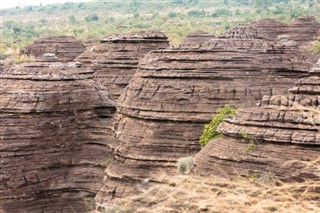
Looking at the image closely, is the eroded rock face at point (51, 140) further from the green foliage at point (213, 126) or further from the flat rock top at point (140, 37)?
the flat rock top at point (140, 37)

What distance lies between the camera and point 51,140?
2697 cm

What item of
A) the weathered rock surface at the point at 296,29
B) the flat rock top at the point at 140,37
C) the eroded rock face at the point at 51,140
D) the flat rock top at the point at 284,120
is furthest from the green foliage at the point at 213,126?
the weathered rock surface at the point at 296,29

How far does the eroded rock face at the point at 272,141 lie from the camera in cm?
1611

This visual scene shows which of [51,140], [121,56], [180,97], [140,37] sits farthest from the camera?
[140,37]

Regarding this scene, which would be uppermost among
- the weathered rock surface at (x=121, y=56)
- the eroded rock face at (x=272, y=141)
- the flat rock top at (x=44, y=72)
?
the weathered rock surface at (x=121, y=56)

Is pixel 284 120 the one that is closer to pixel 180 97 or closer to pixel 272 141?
pixel 272 141

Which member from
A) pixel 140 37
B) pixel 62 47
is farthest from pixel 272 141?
pixel 62 47

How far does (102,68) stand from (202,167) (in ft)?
58.5

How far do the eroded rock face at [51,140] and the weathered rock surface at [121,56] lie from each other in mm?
5677

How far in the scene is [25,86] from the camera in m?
27.4

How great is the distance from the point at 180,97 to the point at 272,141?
8.57 m

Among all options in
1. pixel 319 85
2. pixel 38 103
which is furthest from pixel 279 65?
pixel 319 85

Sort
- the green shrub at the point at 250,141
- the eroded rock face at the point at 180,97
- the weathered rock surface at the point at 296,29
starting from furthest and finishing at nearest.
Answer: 1. the weathered rock surface at the point at 296,29
2. the eroded rock face at the point at 180,97
3. the green shrub at the point at 250,141

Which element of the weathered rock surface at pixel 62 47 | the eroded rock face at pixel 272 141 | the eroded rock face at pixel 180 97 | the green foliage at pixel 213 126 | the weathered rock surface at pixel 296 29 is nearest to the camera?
the eroded rock face at pixel 272 141
